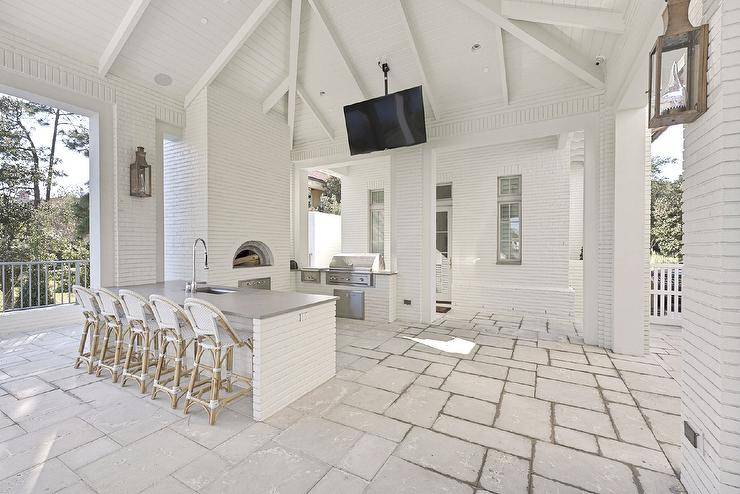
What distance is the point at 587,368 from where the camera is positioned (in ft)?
11.4

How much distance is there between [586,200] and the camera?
4352 mm

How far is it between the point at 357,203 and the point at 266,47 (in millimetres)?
4160

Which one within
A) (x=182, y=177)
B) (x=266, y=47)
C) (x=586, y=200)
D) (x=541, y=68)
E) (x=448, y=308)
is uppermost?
(x=266, y=47)

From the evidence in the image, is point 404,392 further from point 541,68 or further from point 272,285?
point 541,68

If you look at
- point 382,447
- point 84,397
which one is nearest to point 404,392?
point 382,447

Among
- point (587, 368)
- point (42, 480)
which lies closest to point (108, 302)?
point (42, 480)

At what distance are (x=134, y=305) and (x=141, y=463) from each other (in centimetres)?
144

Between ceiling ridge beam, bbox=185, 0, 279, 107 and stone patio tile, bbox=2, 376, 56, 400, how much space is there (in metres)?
3.96

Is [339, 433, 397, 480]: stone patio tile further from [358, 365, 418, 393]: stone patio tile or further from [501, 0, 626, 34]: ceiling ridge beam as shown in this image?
[501, 0, 626, 34]: ceiling ridge beam

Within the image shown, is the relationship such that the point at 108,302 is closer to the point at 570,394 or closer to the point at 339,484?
the point at 339,484

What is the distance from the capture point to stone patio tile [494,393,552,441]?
2.29 meters

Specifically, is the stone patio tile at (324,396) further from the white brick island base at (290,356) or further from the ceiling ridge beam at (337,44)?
the ceiling ridge beam at (337,44)

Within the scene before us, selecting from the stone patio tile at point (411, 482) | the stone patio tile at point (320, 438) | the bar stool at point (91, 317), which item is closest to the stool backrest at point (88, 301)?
the bar stool at point (91, 317)

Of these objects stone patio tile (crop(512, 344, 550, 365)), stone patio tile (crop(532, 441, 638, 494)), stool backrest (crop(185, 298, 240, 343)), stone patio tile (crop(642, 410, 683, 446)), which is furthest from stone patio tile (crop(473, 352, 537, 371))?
stool backrest (crop(185, 298, 240, 343))
